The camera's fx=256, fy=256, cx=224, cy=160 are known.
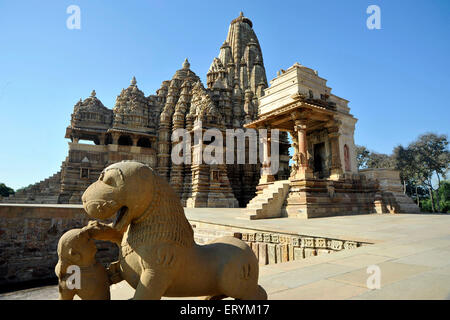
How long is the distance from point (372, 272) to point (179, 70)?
32.6 metres

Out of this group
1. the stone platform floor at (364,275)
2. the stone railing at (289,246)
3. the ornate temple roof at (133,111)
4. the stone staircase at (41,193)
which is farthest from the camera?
the ornate temple roof at (133,111)

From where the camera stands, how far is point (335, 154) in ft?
47.7

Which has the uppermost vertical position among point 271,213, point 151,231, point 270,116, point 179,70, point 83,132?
point 179,70

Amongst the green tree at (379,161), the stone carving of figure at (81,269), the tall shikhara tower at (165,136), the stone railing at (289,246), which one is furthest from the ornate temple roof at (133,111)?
the green tree at (379,161)

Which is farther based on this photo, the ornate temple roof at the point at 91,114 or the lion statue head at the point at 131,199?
the ornate temple roof at the point at 91,114

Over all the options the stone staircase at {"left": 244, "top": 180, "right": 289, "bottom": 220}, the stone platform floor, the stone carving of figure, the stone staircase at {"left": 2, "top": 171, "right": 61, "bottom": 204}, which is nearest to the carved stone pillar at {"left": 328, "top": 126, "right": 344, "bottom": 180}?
the stone staircase at {"left": 244, "top": 180, "right": 289, "bottom": 220}

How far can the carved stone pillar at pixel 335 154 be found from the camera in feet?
46.6

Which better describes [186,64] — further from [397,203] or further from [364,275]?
[364,275]

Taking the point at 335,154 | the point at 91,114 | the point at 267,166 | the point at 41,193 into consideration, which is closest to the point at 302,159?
the point at 267,166

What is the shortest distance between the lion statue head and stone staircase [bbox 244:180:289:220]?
28.6 ft

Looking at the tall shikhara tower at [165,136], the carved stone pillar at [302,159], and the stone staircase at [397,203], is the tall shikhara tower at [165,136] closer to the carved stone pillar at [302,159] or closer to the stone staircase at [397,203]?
the carved stone pillar at [302,159]
